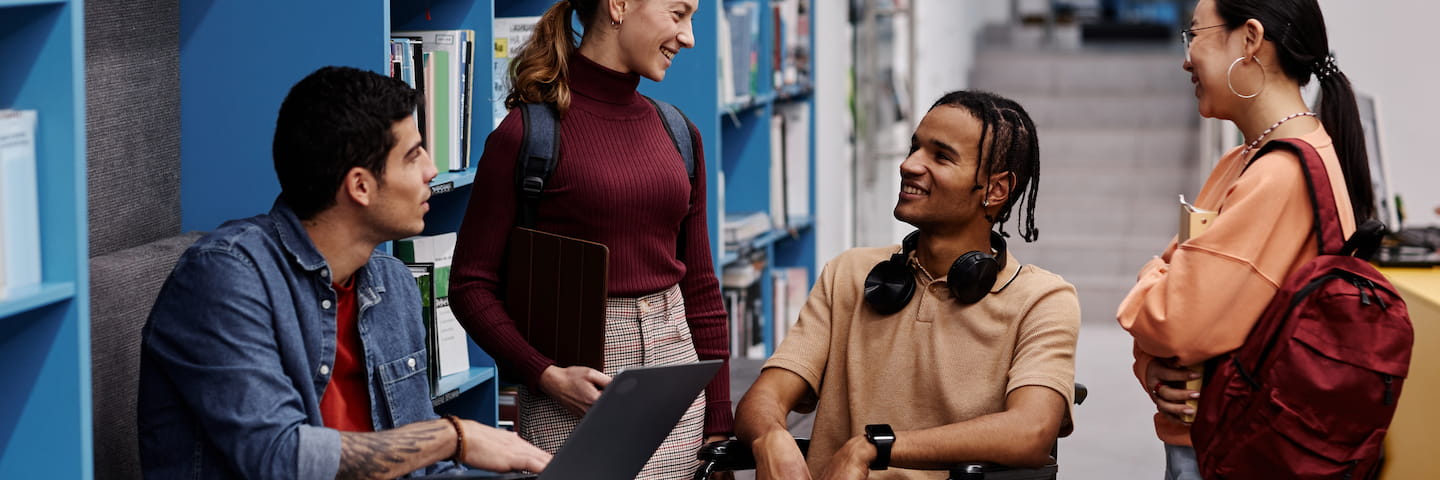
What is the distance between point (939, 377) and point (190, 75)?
1241 mm

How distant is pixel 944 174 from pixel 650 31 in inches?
19.3

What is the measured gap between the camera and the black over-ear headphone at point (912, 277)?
75.5 inches

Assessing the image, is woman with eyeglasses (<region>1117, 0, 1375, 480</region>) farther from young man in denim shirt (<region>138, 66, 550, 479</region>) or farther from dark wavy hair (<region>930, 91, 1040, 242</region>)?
young man in denim shirt (<region>138, 66, 550, 479</region>)

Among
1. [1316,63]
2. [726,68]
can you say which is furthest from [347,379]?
[726,68]

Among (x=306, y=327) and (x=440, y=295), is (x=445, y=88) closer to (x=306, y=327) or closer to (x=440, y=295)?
(x=440, y=295)

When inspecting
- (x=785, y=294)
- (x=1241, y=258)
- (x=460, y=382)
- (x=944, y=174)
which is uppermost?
(x=944, y=174)

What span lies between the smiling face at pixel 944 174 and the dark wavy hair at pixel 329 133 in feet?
2.35

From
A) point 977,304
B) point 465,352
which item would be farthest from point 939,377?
point 465,352

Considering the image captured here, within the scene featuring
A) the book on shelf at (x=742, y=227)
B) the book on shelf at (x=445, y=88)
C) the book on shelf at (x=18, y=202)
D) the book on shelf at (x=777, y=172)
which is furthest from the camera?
the book on shelf at (x=777, y=172)

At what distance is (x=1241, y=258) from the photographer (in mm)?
1888

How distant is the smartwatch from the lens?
6.00ft

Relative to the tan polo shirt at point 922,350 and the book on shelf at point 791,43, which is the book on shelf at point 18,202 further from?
the book on shelf at point 791,43

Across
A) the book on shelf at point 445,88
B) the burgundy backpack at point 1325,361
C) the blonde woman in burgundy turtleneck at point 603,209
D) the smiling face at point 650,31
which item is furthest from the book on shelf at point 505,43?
the burgundy backpack at point 1325,361

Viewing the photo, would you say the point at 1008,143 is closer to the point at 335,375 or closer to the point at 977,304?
the point at 977,304
